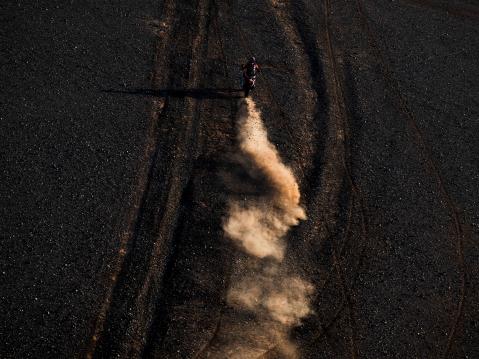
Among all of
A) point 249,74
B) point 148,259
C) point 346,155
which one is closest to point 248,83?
point 249,74

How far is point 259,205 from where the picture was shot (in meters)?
12.6

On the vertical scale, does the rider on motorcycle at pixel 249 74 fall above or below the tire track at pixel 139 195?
above

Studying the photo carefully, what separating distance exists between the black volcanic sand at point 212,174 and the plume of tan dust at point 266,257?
0.93 ft

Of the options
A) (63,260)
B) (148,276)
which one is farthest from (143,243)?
(63,260)

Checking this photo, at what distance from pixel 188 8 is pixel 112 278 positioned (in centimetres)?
1191

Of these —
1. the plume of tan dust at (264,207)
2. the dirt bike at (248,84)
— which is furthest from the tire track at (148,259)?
the dirt bike at (248,84)

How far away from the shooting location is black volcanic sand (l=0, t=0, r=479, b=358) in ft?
34.7

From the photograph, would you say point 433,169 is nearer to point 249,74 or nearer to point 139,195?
point 249,74

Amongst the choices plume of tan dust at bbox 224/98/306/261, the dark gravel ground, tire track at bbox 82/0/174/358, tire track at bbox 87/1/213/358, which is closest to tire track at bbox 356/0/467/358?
plume of tan dust at bbox 224/98/306/261

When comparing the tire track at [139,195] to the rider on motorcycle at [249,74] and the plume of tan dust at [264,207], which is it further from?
the rider on motorcycle at [249,74]

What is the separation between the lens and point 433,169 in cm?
1442

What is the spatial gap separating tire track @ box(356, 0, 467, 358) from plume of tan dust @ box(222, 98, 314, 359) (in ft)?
12.5

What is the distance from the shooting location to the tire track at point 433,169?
37.3ft

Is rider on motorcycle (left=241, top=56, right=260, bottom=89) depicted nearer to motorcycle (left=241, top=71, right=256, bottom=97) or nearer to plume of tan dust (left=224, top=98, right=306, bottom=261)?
motorcycle (left=241, top=71, right=256, bottom=97)
